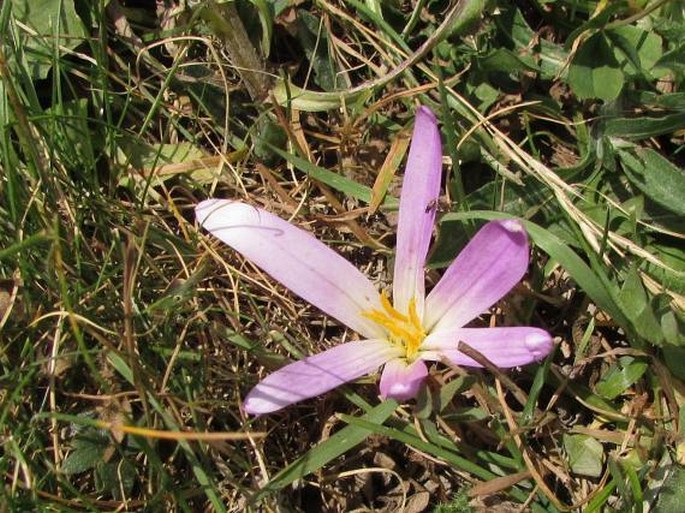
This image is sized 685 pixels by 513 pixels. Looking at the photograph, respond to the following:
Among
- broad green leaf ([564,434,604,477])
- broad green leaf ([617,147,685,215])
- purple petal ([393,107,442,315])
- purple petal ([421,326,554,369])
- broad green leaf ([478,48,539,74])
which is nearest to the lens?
purple petal ([421,326,554,369])

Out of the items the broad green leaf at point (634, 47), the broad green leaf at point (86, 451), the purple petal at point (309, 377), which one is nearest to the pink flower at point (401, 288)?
the purple petal at point (309, 377)

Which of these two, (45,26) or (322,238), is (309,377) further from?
(45,26)

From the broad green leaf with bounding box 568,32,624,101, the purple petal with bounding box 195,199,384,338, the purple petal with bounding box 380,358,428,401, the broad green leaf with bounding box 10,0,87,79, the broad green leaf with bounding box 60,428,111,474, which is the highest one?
the broad green leaf with bounding box 10,0,87,79

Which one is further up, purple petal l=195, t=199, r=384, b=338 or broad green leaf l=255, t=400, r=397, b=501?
purple petal l=195, t=199, r=384, b=338

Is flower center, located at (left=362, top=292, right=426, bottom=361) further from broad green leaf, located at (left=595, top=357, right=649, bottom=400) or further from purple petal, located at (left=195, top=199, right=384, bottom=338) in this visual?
broad green leaf, located at (left=595, top=357, right=649, bottom=400)

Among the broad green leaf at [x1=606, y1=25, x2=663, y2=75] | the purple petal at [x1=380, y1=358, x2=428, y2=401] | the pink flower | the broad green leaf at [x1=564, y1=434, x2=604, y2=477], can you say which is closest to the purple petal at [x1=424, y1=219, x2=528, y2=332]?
the pink flower
